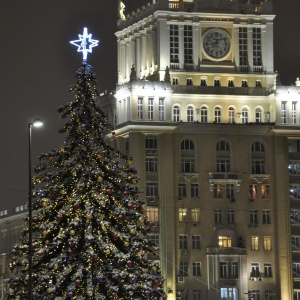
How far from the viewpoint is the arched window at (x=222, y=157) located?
13250cm

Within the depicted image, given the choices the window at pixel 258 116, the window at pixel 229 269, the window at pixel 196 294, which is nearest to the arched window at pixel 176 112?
the window at pixel 258 116

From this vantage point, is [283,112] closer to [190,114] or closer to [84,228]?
[190,114]

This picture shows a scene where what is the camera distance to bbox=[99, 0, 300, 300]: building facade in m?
129

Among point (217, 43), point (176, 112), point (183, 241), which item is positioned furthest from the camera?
point (217, 43)

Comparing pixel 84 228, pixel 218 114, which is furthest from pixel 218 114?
pixel 84 228

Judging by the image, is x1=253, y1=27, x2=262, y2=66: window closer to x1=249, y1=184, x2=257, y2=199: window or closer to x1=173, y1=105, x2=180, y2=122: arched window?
x1=173, y1=105, x2=180, y2=122: arched window

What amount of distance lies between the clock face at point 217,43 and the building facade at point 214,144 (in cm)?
10

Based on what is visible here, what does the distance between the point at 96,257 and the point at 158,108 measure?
65795 millimetres

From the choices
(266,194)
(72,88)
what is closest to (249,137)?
(266,194)

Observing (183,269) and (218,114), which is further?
(218,114)

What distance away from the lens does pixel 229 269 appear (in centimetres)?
12988

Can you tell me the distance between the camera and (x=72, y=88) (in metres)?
68.9

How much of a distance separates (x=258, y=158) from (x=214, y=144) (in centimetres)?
480

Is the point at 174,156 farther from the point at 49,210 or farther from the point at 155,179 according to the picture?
the point at 49,210
